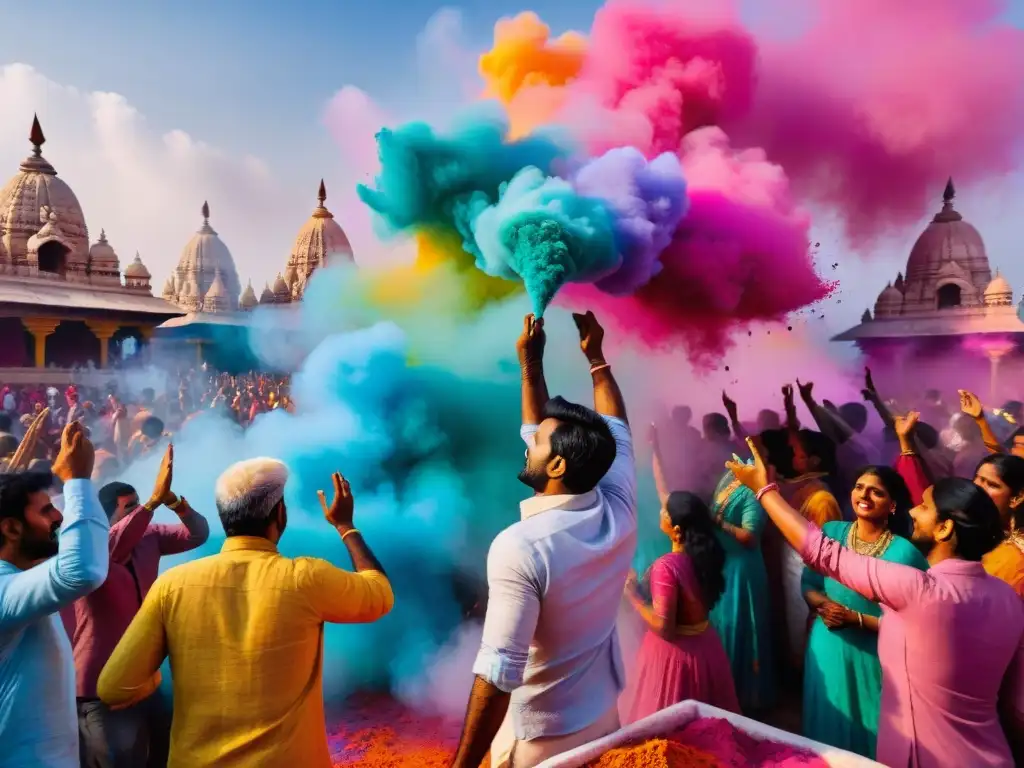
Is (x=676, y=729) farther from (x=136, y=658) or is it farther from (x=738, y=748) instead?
(x=136, y=658)

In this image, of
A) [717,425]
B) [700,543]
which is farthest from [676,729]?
[717,425]

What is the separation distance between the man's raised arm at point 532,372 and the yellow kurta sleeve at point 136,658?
4.64 ft

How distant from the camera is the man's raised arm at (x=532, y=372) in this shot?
286cm

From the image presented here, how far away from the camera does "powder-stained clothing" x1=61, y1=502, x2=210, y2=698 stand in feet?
10.1

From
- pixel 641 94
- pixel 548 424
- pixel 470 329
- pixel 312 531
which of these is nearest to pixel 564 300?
pixel 470 329

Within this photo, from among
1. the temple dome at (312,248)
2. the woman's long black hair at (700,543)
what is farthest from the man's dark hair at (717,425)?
the temple dome at (312,248)

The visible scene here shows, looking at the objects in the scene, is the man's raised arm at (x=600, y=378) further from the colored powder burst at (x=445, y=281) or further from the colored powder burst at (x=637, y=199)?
the colored powder burst at (x=445, y=281)

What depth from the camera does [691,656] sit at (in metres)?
3.51

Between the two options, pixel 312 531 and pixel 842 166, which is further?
pixel 842 166

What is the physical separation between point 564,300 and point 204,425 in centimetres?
381

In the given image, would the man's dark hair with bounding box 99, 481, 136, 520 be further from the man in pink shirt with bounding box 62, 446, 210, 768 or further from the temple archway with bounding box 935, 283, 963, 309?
the temple archway with bounding box 935, 283, 963, 309

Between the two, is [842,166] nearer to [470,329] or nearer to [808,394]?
[808,394]

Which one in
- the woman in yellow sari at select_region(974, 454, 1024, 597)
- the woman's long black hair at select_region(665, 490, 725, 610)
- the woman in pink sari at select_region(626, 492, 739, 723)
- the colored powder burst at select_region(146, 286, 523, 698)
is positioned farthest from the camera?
the colored powder burst at select_region(146, 286, 523, 698)

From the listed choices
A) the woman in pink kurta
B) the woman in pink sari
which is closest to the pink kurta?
the woman in pink kurta
